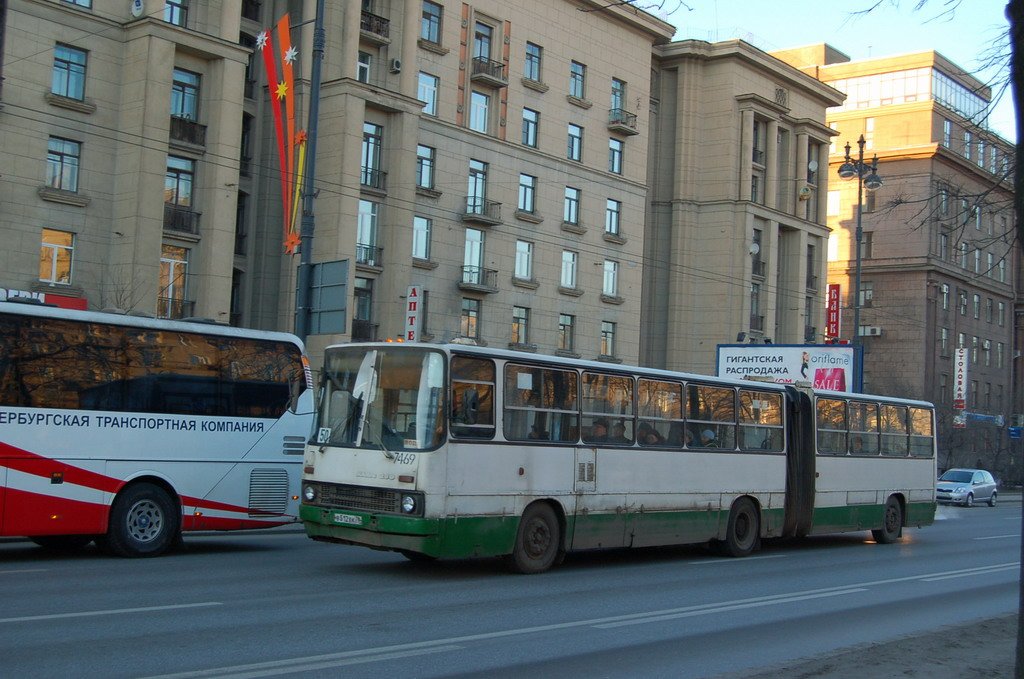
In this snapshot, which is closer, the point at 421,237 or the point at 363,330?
the point at 363,330

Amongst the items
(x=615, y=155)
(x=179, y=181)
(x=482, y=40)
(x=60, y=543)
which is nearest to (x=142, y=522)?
(x=60, y=543)

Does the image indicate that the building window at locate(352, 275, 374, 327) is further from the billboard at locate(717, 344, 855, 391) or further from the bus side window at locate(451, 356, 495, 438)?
the bus side window at locate(451, 356, 495, 438)

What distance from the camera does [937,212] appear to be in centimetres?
1104

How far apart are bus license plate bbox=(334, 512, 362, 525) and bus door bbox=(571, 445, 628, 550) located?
3153 millimetres

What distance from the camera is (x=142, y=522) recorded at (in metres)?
15.6

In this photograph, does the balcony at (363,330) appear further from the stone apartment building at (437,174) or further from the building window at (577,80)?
the building window at (577,80)

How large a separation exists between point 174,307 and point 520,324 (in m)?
16.7

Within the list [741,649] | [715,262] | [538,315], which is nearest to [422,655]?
[741,649]

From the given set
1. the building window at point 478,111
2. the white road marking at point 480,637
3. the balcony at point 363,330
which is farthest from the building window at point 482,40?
the white road marking at point 480,637

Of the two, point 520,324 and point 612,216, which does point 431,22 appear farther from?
point 612,216

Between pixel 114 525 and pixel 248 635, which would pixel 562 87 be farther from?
pixel 248 635

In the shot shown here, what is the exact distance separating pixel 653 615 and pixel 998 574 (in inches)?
334

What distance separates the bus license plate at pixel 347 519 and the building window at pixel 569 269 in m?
38.4

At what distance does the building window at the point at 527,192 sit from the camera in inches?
1999
